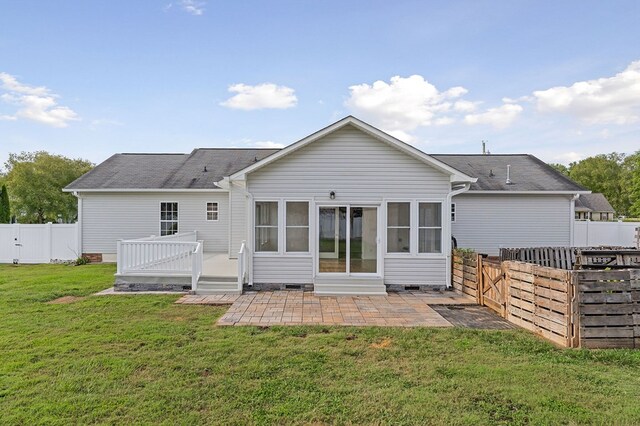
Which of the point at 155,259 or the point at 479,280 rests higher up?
the point at 155,259

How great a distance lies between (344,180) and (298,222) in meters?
1.75

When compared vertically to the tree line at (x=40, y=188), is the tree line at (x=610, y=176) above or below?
above

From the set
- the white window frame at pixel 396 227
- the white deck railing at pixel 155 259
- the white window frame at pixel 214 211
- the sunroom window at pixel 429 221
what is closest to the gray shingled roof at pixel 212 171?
the white window frame at pixel 214 211

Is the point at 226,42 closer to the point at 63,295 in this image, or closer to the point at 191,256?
the point at 191,256

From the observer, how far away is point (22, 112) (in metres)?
22.7

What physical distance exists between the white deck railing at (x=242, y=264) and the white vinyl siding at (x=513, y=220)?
371 inches

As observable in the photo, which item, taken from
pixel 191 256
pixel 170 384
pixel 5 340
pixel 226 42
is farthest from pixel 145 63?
pixel 170 384

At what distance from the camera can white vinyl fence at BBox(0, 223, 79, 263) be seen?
1412 centimetres

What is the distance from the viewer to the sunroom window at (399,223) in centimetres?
941

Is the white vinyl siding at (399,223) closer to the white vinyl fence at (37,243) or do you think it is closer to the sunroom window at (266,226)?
the sunroom window at (266,226)

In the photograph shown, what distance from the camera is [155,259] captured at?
364 inches

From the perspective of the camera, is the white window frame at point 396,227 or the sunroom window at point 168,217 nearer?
the white window frame at point 396,227

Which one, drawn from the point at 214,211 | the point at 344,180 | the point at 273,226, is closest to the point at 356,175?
the point at 344,180

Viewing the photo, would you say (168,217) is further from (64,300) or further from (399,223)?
(399,223)
